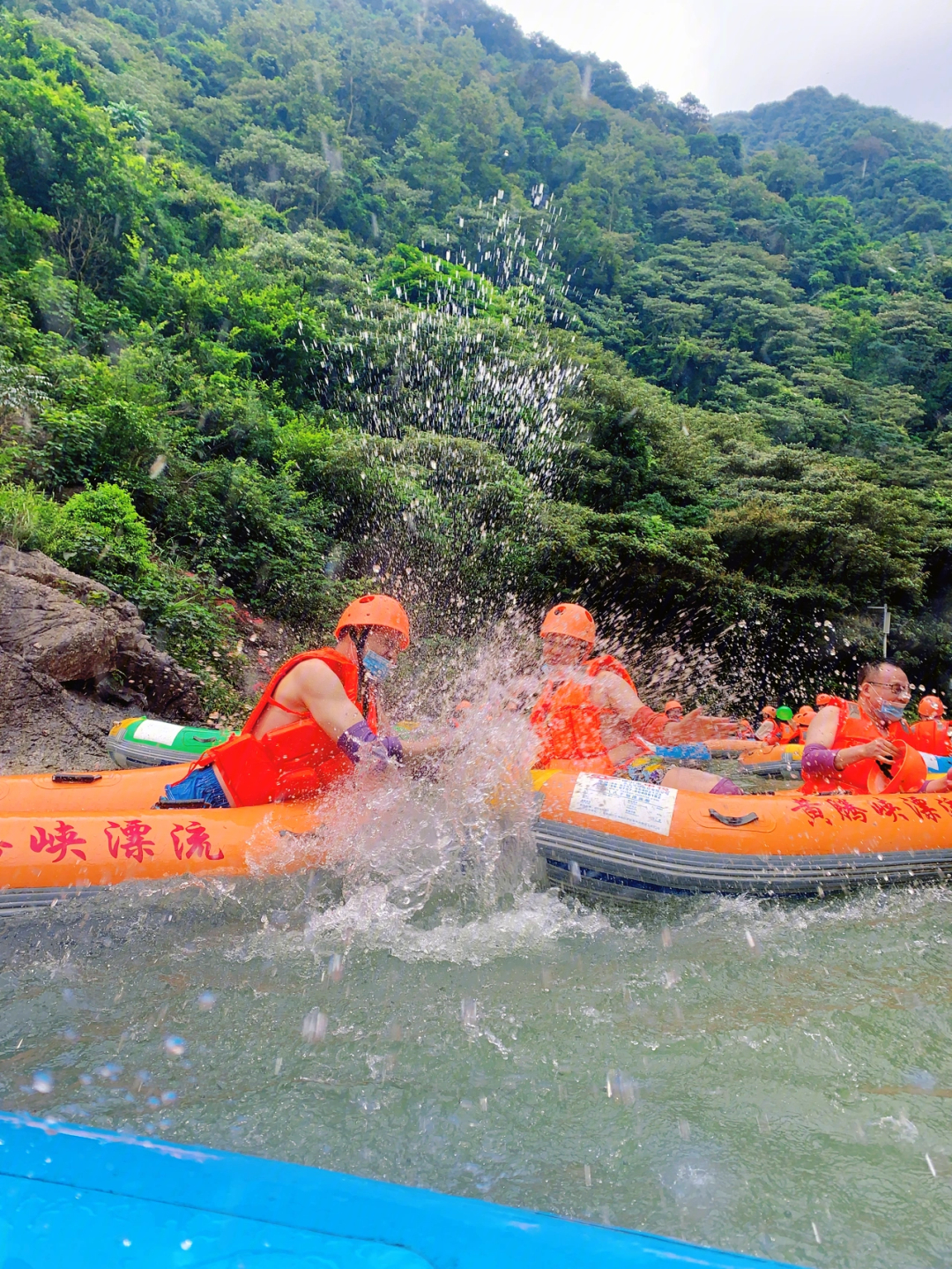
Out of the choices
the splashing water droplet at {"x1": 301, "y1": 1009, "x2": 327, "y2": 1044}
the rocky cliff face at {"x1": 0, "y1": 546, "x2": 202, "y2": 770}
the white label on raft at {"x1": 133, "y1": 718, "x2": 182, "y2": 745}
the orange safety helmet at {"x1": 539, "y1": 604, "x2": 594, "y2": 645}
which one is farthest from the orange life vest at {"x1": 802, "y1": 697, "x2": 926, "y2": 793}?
the rocky cliff face at {"x1": 0, "y1": 546, "x2": 202, "y2": 770}

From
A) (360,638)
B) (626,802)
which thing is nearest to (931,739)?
(626,802)

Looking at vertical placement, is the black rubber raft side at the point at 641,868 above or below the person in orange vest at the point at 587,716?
below

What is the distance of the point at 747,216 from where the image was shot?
47938 millimetres

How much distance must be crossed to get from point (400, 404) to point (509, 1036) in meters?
15.0

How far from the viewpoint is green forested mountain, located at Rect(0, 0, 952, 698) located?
9930mm

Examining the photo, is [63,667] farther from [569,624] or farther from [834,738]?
[834,738]

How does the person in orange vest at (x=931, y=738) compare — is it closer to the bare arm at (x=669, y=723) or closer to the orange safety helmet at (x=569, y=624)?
the bare arm at (x=669, y=723)

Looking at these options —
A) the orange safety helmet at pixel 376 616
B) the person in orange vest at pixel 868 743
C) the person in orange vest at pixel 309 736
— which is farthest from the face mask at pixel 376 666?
the person in orange vest at pixel 868 743

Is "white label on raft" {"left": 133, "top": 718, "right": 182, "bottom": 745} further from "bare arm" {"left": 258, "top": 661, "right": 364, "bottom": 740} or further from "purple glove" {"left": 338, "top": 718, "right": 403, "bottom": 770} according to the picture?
"purple glove" {"left": 338, "top": 718, "right": 403, "bottom": 770}

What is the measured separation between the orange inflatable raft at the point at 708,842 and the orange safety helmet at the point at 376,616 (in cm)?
114

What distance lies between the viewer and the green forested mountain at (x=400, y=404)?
9.93 m

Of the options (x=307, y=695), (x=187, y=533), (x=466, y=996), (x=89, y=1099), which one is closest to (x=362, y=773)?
(x=307, y=695)

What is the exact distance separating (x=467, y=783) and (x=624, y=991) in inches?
49.0

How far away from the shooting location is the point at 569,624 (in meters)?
4.86
